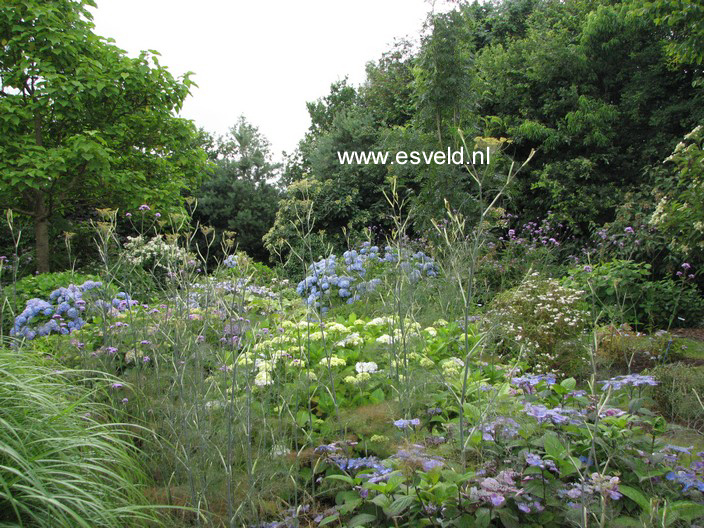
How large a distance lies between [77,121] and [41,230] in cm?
151

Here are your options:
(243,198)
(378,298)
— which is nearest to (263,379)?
(378,298)

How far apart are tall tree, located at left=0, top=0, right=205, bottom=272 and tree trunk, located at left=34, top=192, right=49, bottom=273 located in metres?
0.01

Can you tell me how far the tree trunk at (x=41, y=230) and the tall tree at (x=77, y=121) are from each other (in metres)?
0.01

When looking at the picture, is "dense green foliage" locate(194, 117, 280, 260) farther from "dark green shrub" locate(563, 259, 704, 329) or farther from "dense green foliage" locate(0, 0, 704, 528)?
"dark green shrub" locate(563, 259, 704, 329)

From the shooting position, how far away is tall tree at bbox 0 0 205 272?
589 centimetres

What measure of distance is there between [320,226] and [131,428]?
8.51m

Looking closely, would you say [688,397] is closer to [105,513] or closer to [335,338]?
[335,338]

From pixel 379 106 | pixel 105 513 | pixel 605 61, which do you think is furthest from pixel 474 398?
pixel 379 106

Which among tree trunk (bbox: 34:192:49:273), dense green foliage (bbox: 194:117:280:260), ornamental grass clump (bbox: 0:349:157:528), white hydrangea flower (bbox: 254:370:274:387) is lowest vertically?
ornamental grass clump (bbox: 0:349:157:528)

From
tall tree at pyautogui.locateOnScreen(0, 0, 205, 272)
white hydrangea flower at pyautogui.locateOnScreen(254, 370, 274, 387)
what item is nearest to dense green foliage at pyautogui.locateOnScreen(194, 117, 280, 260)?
tall tree at pyautogui.locateOnScreen(0, 0, 205, 272)

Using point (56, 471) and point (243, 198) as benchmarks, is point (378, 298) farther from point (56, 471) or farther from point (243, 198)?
point (243, 198)

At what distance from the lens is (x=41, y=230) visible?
269 inches

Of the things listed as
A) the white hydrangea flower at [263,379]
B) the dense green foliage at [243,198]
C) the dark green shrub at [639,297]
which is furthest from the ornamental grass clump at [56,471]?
the dense green foliage at [243,198]

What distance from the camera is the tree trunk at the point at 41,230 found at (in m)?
6.74
